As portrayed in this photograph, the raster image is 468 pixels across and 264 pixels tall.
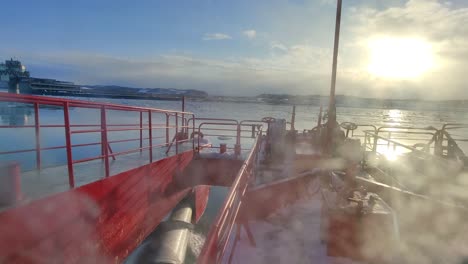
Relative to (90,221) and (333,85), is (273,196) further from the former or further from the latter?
(333,85)

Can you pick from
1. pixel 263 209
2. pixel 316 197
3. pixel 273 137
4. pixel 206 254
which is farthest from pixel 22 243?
pixel 273 137

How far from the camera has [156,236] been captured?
241 inches

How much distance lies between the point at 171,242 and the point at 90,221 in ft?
8.00

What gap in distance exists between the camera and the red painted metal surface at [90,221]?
292 cm

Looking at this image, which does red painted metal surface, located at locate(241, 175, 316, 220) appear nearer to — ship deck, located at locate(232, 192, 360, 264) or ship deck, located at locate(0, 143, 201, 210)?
ship deck, located at locate(232, 192, 360, 264)

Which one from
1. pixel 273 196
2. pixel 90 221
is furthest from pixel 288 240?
pixel 90 221

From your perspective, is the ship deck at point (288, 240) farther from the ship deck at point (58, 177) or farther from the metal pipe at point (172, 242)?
the ship deck at point (58, 177)

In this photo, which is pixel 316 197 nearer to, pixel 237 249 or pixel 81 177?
pixel 237 249

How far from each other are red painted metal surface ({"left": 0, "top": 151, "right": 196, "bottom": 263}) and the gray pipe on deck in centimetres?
38

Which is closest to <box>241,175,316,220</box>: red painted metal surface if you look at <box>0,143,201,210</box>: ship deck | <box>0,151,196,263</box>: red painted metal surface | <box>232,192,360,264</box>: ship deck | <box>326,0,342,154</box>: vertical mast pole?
<box>232,192,360,264</box>: ship deck

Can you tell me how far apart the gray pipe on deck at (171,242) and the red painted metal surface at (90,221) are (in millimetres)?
378

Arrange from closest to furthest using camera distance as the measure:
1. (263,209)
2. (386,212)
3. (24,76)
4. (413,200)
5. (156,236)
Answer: (386,212) → (413,200) → (263,209) → (156,236) → (24,76)

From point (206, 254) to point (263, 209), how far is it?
415cm

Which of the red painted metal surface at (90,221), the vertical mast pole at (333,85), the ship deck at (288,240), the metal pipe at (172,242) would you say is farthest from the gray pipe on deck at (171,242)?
the vertical mast pole at (333,85)
